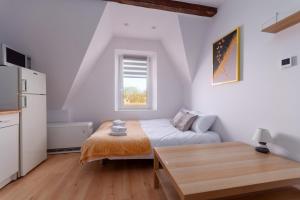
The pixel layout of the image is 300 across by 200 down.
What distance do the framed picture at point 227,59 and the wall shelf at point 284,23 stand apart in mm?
493

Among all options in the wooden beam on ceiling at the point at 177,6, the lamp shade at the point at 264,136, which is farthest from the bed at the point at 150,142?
the wooden beam on ceiling at the point at 177,6

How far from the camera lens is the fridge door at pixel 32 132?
1.93 meters

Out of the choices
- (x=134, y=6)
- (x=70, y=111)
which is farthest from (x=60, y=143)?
(x=134, y=6)

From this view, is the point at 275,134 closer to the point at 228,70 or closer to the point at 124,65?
the point at 228,70

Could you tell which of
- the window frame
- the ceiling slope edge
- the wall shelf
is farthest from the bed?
the window frame

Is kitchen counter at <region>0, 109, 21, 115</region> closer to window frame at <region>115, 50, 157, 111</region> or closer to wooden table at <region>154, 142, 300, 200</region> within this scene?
wooden table at <region>154, 142, 300, 200</region>

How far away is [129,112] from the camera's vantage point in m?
3.57

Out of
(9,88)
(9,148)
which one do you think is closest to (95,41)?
(9,88)

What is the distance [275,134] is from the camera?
1.50 meters

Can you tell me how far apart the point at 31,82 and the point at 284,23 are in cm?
296

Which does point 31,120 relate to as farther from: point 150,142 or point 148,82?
point 148,82

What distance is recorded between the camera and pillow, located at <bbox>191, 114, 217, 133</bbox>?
233 cm

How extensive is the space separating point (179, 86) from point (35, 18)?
10.0 ft

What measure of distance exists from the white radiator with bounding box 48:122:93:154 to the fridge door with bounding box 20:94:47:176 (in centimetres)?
32
